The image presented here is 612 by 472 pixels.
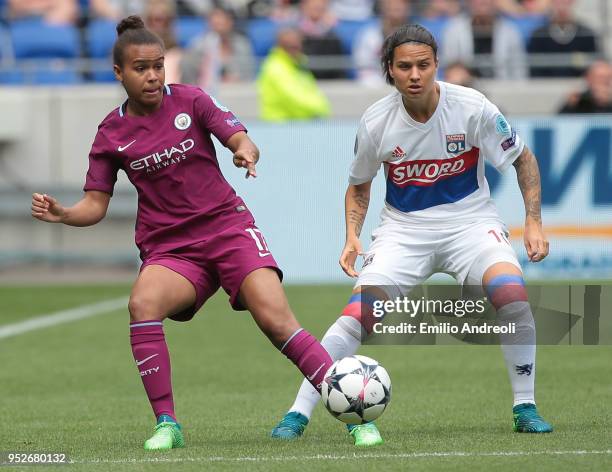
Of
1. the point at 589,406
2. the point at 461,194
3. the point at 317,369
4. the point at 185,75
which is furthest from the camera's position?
the point at 185,75

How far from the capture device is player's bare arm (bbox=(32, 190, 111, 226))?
654 centimetres

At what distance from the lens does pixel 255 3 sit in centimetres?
1886

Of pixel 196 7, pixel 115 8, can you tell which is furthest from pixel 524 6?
pixel 115 8

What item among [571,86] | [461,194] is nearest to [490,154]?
[461,194]

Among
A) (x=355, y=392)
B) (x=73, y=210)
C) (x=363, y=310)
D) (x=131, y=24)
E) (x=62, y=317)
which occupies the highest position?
(x=131, y=24)

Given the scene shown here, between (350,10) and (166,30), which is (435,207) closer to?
(166,30)

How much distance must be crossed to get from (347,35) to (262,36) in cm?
112

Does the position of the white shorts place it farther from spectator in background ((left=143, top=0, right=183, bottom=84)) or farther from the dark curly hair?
spectator in background ((left=143, top=0, right=183, bottom=84))

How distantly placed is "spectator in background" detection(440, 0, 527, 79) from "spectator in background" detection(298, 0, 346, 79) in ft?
4.42

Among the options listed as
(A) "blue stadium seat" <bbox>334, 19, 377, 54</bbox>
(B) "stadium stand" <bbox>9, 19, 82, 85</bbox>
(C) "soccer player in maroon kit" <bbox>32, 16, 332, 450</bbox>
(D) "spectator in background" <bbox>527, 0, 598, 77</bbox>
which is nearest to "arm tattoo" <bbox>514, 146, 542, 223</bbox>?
(C) "soccer player in maroon kit" <bbox>32, 16, 332, 450</bbox>

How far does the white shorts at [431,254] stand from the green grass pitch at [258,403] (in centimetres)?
77

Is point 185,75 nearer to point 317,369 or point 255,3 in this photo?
point 255,3

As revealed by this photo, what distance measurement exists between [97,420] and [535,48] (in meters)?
11.1

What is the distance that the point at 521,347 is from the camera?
22.3 feet
